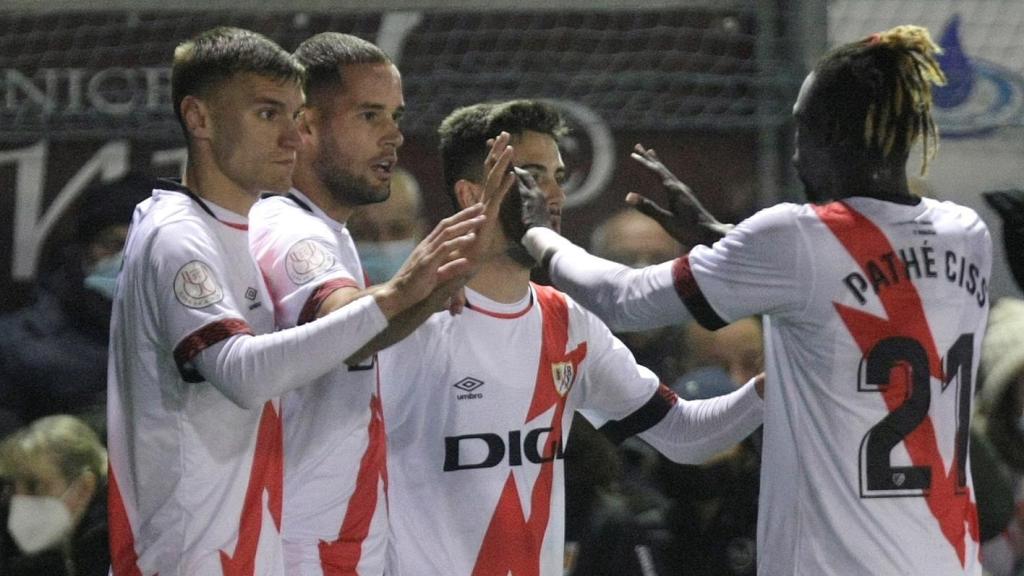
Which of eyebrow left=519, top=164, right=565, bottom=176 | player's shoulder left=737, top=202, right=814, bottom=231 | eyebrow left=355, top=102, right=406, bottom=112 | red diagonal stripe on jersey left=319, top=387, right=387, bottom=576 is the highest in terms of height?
eyebrow left=355, top=102, right=406, bottom=112

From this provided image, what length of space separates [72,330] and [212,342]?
2561mm

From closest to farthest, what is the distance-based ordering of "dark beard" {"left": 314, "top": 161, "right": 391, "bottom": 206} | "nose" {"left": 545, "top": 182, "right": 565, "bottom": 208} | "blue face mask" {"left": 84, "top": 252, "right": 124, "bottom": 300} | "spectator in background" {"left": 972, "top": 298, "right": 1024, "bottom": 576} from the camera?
1. "dark beard" {"left": 314, "top": 161, "right": 391, "bottom": 206}
2. "nose" {"left": 545, "top": 182, "right": 565, "bottom": 208}
3. "spectator in background" {"left": 972, "top": 298, "right": 1024, "bottom": 576}
4. "blue face mask" {"left": 84, "top": 252, "right": 124, "bottom": 300}

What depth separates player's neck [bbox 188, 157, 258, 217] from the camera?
3621 millimetres

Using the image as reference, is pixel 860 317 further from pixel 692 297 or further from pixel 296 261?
pixel 296 261

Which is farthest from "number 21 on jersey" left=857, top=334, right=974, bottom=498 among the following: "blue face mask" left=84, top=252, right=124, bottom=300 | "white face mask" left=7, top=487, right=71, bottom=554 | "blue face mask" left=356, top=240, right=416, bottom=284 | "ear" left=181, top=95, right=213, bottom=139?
"blue face mask" left=84, top=252, right=124, bottom=300

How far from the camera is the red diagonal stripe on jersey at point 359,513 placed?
12.5 ft

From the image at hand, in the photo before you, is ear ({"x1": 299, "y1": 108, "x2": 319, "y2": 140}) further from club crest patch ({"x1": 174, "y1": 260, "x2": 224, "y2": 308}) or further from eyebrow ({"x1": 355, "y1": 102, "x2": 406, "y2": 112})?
club crest patch ({"x1": 174, "y1": 260, "x2": 224, "y2": 308})

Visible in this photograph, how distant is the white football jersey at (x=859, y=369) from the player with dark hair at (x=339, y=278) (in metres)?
0.55

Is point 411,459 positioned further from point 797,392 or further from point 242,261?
point 797,392

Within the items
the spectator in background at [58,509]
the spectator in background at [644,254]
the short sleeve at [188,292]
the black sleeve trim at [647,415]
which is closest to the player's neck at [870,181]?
the black sleeve trim at [647,415]

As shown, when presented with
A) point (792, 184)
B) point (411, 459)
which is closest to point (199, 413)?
point (411, 459)

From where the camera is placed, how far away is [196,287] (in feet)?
11.1

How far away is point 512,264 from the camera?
13.8 feet

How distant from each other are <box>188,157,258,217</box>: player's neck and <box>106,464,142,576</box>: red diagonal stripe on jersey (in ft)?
1.92
